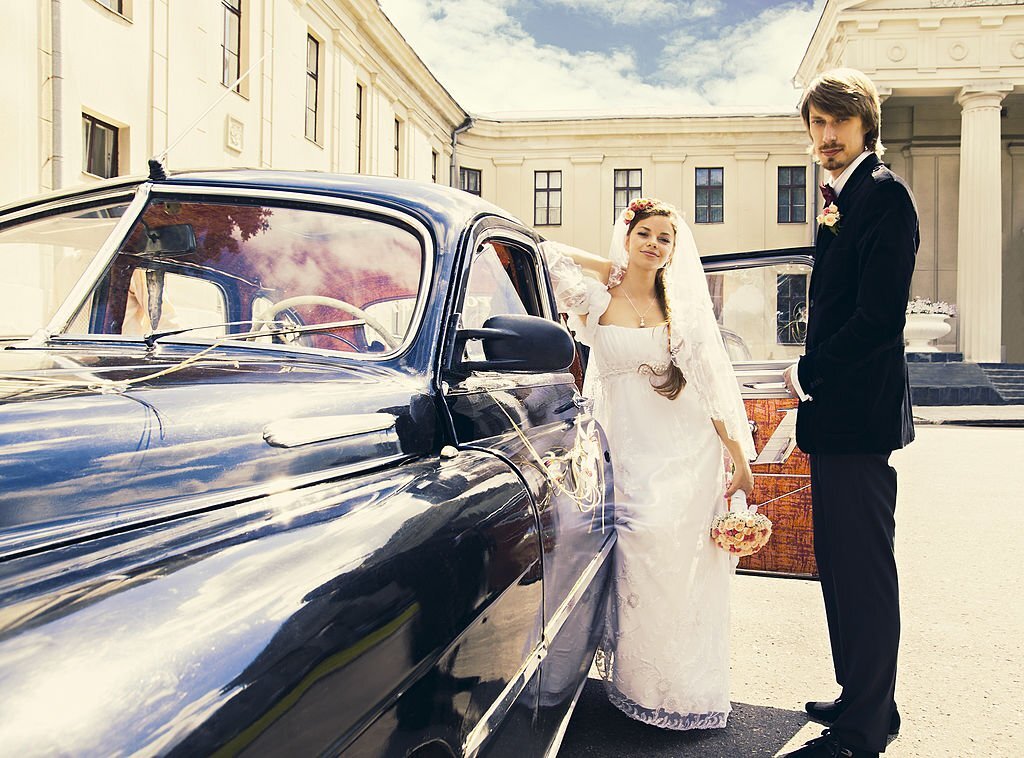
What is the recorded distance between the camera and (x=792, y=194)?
30578 millimetres

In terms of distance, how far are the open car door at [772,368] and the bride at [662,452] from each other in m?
0.55

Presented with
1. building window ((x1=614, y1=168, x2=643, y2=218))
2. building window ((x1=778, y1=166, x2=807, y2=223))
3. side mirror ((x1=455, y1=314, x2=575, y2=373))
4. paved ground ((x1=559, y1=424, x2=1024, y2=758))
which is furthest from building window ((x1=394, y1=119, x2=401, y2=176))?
side mirror ((x1=455, y1=314, x2=575, y2=373))

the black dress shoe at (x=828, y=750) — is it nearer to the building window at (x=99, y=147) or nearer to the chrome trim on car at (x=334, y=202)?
the chrome trim on car at (x=334, y=202)

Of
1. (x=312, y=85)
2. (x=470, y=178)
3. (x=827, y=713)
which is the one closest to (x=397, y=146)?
(x=312, y=85)

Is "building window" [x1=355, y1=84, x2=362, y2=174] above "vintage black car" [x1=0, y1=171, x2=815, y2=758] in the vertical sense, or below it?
above

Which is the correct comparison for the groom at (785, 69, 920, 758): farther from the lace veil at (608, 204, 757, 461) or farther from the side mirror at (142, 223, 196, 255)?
the side mirror at (142, 223, 196, 255)

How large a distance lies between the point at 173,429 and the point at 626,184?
31.3 m

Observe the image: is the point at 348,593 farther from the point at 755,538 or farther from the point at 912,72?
the point at 912,72

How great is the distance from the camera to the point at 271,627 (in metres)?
0.92

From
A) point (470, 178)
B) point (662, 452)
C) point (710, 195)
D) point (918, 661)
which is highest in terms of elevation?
point (470, 178)

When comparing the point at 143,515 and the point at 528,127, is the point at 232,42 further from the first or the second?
the point at 528,127

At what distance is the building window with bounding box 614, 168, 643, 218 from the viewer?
31.0 meters

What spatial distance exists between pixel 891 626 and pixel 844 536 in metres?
0.31

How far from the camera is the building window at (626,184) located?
31.0 metres
